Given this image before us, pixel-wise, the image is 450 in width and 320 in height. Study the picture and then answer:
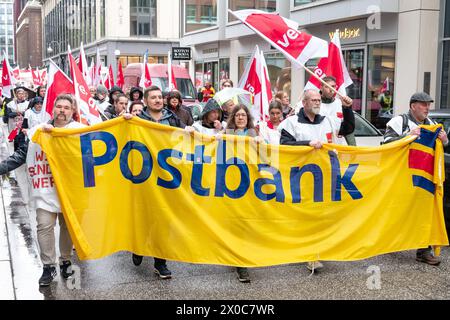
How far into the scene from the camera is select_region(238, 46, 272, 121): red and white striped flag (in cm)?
910

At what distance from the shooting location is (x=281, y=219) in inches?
229

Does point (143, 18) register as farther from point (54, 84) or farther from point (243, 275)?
point (243, 275)

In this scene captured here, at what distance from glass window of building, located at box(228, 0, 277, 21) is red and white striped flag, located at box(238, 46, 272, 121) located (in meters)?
16.6

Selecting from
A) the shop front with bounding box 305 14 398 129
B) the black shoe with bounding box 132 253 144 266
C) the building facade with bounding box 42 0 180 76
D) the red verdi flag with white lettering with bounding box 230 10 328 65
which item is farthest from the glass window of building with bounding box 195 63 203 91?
the black shoe with bounding box 132 253 144 266

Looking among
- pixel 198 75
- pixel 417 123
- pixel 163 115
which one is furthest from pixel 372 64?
pixel 198 75

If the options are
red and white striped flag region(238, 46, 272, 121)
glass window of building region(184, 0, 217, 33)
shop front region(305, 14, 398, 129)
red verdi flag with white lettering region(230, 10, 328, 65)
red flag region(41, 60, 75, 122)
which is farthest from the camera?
glass window of building region(184, 0, 217, 33)

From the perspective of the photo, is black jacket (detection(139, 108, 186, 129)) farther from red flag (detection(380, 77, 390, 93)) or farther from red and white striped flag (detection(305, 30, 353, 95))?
red flag (detection(380, 77, 390, 93))

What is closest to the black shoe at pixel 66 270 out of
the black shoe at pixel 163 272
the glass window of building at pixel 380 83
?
the black shoe at pixel 163 272

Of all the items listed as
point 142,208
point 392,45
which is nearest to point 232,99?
point 142,208

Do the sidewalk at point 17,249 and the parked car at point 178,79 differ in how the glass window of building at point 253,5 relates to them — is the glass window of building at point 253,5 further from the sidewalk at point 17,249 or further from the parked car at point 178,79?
the sidewalk at point 17,249

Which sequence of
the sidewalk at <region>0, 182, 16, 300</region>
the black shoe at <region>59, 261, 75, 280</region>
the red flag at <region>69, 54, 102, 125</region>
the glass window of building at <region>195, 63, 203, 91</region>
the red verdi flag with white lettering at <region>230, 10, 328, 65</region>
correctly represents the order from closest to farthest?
the sidewalk at <region>0, 182, 16, 300</region> → the black shoe at <region>59, 261, 75, 280</region> → the red verdi flag with white lettering at <region>230, 10, 328, 65</region> → the red flag at <region>69, 54, 102, 125</region> → the glass window of building at <region>195, 63, 203, 91</region>

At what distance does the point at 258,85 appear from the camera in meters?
9.45

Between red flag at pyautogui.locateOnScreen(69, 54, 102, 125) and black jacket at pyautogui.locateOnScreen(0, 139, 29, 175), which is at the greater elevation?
red flag at pyautogui.locateOnScreen(69, 54, 102, 125)
